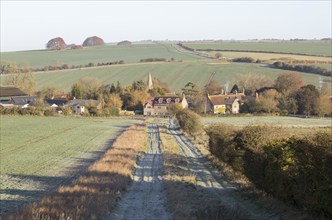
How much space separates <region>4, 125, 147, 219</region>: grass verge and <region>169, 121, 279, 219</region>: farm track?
12.4 feet

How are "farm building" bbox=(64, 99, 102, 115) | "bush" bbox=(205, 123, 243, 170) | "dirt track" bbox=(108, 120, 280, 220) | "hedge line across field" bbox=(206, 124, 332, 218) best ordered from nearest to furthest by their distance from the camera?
"hedge line across field" bbox=(206, 124, 332, 218) → "dirt track" bbox=(108, 120, 280, 220) → "bush" bbox=(205, 123, 243, 170) → "farm building" bbox=(64, 99, 102, 115)

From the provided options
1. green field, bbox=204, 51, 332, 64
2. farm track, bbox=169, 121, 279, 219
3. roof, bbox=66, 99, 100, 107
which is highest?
green field, bbox=204, 51, 332, 64

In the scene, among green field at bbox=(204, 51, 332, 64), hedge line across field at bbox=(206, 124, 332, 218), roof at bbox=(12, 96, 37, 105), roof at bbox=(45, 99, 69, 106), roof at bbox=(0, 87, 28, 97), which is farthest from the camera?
green field at bbox=(204, 51, 332, 64)

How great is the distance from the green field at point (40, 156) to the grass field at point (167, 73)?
56923mm

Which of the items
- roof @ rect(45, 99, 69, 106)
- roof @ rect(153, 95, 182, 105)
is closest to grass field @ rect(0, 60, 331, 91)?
roof @ rect(45, 99, 69, 106)

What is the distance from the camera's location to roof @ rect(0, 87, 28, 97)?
92.4m

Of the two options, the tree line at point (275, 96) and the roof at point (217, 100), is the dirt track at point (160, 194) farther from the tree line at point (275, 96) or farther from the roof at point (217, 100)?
the roof at point (217, 100)

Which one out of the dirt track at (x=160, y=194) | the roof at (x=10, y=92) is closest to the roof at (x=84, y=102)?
the roof at (x=10, y=92)

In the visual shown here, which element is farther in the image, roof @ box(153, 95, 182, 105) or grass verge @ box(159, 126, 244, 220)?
roof @ box(153, 95, 182, 105)

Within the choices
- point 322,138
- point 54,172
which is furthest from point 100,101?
point 322,138

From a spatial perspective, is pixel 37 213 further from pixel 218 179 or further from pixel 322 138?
pixel 218 179

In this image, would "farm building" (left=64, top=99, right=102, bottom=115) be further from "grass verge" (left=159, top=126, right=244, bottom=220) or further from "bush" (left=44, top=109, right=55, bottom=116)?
"grass verge" (left=159, top=126, right=244, bottom=220)

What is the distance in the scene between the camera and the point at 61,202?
15.4 metres

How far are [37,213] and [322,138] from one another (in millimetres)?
8588
